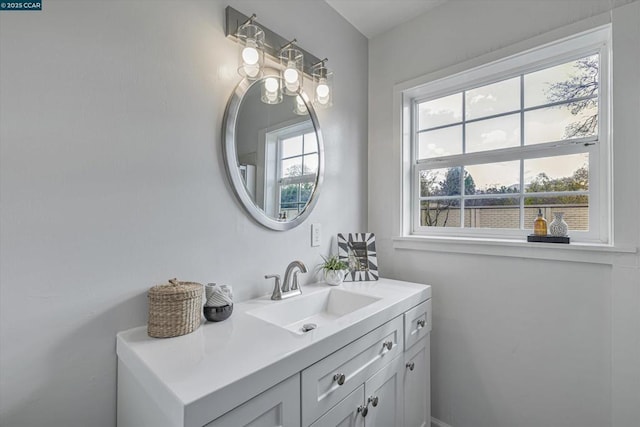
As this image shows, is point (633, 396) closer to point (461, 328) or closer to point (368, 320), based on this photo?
point (461, 328)

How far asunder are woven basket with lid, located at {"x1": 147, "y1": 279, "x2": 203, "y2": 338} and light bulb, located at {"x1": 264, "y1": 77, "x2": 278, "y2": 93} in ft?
3.12

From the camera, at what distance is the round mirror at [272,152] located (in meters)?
1.26

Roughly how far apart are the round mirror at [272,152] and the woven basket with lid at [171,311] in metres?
0.47

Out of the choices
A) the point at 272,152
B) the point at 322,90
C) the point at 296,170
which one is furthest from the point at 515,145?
the point at 272,152

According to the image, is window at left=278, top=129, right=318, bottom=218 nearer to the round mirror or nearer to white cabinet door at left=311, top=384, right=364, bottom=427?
the round mirror

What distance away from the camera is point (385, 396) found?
1228mm

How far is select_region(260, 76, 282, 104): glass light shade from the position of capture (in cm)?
137

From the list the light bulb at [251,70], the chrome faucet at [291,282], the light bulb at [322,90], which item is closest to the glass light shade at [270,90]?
the light bulb at [251,70]

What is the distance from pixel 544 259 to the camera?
1.40 metres

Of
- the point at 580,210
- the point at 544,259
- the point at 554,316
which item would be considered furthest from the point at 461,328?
the point at 580,210

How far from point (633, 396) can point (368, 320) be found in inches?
44.6

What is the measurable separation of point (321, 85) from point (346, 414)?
1.49 m

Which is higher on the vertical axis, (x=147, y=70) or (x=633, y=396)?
(x=147, y=70)

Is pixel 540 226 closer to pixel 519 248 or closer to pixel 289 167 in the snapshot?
pixel 519 248
